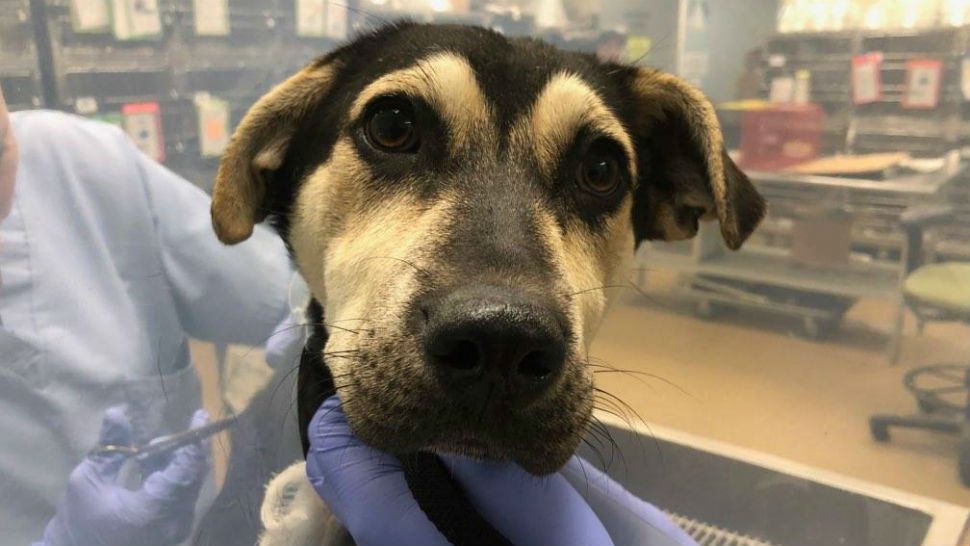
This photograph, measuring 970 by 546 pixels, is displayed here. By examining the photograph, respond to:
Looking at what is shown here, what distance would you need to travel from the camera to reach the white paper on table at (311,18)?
2.09 metres

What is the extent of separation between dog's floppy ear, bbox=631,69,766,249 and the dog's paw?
0.87 metres

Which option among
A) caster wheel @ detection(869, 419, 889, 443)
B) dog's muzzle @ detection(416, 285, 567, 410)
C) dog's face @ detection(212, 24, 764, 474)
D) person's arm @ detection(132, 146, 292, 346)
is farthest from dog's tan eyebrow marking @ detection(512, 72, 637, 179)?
caster wheel @ detection(869, 419, 889, 443)

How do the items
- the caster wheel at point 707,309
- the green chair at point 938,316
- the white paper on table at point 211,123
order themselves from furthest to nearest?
the caster wheel at point 707,309 → the green chair at point 938,316 → the white paper on table at point 211,123

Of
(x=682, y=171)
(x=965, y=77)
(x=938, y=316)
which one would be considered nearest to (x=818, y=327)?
(x=938, y=316)

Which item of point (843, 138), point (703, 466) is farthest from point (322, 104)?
point (843, 138)

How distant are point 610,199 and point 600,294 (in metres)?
0.18

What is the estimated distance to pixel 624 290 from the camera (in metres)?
1.97

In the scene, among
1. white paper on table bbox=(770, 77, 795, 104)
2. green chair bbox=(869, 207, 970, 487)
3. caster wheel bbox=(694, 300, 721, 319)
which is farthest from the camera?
caster wheel bbox=(694, 300, 721, 319)

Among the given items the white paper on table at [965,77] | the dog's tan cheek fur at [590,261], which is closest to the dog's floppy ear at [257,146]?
the dog's tan cheek fur at [590,261]

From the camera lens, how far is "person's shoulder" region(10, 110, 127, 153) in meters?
1.57

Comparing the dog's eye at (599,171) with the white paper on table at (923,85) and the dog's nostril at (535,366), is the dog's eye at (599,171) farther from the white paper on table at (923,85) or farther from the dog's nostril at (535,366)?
the white paper on table at (923,85)

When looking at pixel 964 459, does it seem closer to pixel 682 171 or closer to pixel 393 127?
pixel 682 171

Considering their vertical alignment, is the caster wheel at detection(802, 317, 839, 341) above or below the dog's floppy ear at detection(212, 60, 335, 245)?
below

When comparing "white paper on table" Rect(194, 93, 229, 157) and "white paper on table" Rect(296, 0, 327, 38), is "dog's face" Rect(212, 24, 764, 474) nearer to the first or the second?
"white paper on table" Rect(194, 93, 229, 157)
